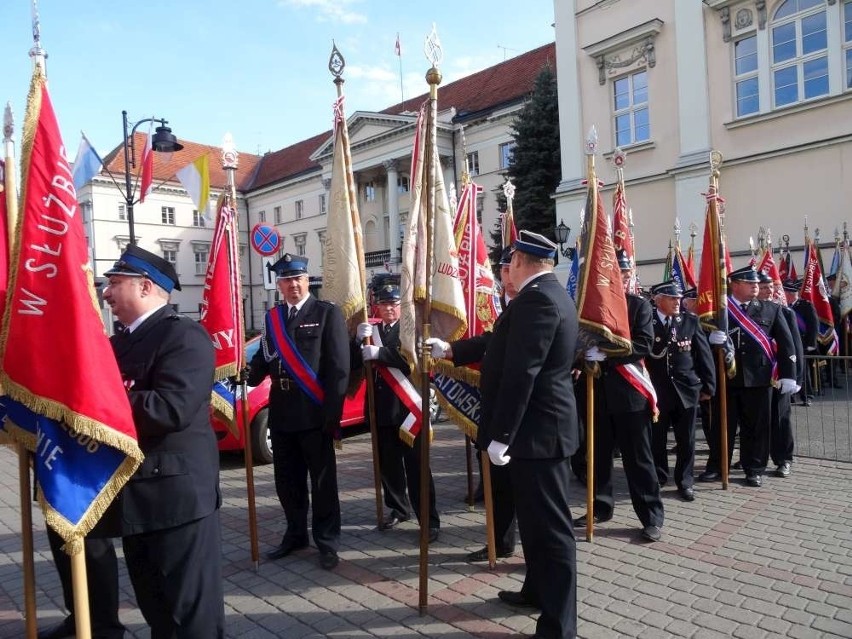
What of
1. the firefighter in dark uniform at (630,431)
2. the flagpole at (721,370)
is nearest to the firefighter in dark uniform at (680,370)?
the flagpole at (721,370)

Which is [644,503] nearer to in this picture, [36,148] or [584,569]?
[584,569]

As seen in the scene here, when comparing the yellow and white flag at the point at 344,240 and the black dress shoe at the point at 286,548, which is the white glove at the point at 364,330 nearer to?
the yellow and white flag at the point at 344,240

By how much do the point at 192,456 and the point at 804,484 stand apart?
19.8 ft

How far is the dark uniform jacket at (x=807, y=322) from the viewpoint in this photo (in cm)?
1143

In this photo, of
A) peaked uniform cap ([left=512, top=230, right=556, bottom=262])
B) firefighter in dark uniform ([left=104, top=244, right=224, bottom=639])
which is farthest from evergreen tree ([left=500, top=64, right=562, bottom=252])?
firefighter in dark uniform ([left=104, top=244, right=224, bottom=639])

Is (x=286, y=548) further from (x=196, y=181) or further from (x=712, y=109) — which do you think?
(x=712, y=109)

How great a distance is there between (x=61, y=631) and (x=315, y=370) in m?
2.22

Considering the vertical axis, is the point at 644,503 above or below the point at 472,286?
below

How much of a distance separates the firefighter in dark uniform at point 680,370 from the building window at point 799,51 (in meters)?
14.1

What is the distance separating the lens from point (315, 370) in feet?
16.2

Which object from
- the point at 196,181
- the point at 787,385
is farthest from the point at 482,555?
the point at 196,181

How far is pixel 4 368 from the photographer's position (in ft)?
9.10

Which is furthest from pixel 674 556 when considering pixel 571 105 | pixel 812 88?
pixel 571 105

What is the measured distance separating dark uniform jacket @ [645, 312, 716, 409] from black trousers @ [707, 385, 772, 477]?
0.49 meters
